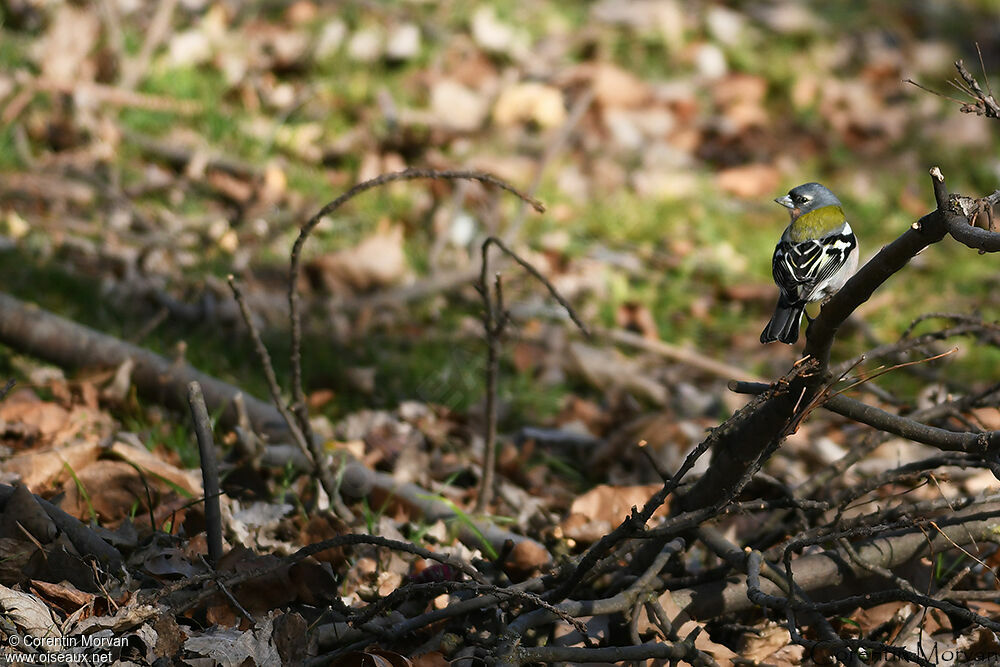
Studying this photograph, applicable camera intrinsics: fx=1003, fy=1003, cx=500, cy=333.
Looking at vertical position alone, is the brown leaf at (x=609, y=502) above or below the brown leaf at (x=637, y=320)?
above

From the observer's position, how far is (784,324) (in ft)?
7.96

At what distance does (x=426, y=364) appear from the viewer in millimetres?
4141

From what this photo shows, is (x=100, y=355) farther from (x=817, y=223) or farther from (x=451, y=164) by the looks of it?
(x=451, y=164)

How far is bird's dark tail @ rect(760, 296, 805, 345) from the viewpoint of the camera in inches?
92.3

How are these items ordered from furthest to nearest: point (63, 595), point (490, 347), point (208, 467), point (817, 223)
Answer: point (490, 347), point (817, 223), point (208, 467), point (63, 595)

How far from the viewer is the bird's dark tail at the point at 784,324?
234cm

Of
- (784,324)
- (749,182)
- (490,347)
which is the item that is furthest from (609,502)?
(749,182)

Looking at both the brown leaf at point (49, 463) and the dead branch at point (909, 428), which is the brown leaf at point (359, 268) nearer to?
the brown leaf at point (49, 463)

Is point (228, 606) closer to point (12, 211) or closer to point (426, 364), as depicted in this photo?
point (426, 364)

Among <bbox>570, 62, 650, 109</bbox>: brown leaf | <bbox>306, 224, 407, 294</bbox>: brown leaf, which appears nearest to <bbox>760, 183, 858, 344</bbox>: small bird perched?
<bbox>306, 224, 407, 294</bbox>: brown leaf

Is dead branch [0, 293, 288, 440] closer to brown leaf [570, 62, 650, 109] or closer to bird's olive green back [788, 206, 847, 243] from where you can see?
bird's olive green back [788, 206, 847, 243]

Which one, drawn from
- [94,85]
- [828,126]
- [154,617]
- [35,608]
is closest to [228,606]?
[154,617]

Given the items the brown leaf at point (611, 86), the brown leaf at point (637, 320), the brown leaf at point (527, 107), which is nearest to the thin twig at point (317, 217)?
the brown leaf at point (637, 320)

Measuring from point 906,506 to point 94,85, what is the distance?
483 centimetres
